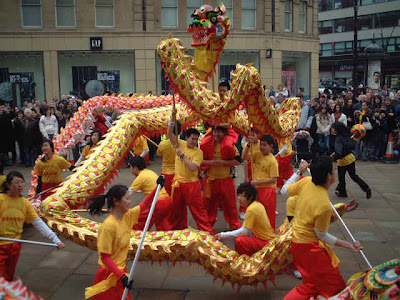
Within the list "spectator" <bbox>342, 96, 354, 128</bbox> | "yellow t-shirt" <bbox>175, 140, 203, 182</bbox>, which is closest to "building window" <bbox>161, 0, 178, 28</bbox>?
"spectator" <bbox>342, 96, 354, 128</bbox>

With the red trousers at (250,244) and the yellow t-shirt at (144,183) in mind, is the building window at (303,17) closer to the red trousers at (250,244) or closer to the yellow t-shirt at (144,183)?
the yellow t-shirt at (144,183)

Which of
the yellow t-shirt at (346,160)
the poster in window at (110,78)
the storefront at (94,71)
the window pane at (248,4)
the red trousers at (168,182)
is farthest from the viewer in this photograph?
the window pane at (248,4)

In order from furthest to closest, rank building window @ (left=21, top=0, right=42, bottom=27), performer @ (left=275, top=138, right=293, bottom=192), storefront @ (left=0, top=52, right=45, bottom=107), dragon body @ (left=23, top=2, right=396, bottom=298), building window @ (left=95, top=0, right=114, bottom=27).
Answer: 1. storefront @ (left=0, top=52, right=45, bottom=107)
2. building window @ (left=95, top=0, right=114, bottom=27)
3. building window @ (left=21, top=0, right=42, bottom=27)
4. performer @ (left=275, top=138, right=293, bottom=192)
5. dragon body @ (left=23, top=2, right=396, bottom=298)

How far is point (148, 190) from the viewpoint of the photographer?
5.57m

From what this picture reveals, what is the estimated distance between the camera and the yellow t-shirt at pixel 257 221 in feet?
14.4

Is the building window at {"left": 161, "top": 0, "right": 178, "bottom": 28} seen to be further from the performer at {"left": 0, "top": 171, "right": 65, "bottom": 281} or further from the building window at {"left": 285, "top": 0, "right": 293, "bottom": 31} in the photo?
the performer at {"left": 0, "top": 171, "right": 65, "bottom": 281}

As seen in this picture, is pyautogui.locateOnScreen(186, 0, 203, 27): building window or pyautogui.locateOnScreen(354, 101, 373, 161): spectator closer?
pyautogui.locateOnScreen(354, 101, 373, 161): spectator

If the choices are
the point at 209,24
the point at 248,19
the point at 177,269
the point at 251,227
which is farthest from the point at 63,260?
the point at 248,19

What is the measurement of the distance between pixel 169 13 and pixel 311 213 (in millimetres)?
18167

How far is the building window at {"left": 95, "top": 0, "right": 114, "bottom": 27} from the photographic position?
1953 cm

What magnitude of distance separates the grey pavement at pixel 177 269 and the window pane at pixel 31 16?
49.5ft

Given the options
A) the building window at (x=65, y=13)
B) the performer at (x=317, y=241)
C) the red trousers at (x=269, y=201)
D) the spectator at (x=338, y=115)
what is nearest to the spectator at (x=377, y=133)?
the spectator at (x=338, y=115)

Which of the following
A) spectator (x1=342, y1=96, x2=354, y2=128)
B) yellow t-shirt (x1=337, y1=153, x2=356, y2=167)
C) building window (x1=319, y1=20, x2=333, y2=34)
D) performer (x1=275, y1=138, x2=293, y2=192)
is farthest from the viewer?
building window (x1=319, y1=20, x2=333, y2=34)

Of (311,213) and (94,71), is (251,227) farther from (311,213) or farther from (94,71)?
(94,71)
